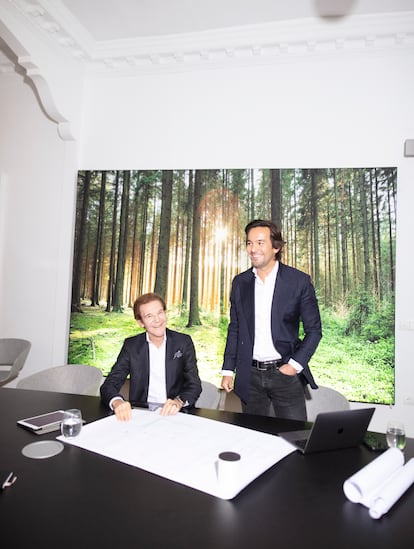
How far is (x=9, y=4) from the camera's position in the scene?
11.1ft

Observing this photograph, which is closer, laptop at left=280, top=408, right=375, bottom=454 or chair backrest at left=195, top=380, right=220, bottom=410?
laptop at left=280, top=408, right=375, bottom=454

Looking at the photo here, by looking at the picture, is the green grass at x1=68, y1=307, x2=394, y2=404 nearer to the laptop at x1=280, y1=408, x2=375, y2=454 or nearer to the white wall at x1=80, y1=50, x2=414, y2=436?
the white wall at x1=80, y1=50, x2=414, y2=436

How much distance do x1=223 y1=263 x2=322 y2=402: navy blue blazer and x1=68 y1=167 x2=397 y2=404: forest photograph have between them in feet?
3.84

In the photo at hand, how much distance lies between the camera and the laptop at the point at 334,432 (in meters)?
1.43

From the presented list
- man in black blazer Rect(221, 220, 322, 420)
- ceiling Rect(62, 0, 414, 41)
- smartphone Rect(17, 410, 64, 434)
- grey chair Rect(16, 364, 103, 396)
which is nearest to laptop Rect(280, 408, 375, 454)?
man in black blazer Rect(221, 220, 322, 420)

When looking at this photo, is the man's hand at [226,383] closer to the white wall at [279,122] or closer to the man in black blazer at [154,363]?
the man in black blazer at [154,363]

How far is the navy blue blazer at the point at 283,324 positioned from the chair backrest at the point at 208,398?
5.5 inches

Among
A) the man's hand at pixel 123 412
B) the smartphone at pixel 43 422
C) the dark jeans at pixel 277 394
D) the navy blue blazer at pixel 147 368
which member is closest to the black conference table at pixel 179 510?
the smartphone at pixel 43 422

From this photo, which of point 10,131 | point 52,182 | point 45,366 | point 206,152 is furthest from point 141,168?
point 45,366

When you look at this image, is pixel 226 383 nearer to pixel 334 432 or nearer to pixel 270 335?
pixel 270 335

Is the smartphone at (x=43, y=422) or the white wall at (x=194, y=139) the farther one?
the white wall at (x=194, y=139)

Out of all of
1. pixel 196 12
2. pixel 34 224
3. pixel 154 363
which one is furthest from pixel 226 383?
pixel 196 12

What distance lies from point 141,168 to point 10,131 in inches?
64.1

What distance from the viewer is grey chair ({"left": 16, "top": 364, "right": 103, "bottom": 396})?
2768 millimetres
